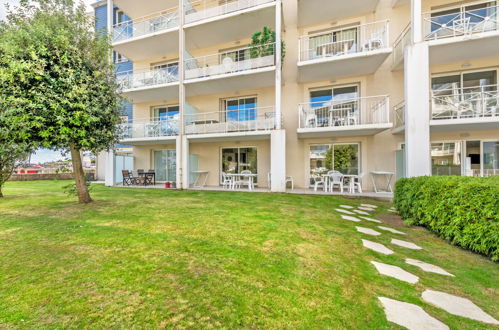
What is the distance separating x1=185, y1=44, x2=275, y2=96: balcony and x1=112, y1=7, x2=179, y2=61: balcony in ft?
5.82

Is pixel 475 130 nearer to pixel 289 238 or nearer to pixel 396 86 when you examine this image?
pixel 396 86

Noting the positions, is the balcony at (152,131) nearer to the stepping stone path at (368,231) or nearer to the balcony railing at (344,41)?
the balcony railing at (344,41)

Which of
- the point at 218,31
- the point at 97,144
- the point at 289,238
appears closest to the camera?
the point at 289,238

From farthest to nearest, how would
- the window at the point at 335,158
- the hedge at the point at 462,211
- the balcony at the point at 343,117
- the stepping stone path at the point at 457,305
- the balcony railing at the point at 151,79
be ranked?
the balcony railing at the point at 151,79 < the window at the point at 335,158 < the balcony at the point at 343,117 < the hedge at the point at 462,211 < the stepping stone path at the point at 457,305

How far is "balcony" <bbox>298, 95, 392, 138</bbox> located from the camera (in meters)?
8.62

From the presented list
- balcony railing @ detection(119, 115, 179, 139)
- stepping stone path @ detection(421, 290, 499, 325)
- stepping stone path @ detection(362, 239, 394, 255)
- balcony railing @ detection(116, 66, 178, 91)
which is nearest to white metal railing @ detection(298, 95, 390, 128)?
stepping stone path @ detection(362, 239, 394, 255)

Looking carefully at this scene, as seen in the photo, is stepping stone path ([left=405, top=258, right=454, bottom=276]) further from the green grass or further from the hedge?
the hedge

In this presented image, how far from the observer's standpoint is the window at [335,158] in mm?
9906

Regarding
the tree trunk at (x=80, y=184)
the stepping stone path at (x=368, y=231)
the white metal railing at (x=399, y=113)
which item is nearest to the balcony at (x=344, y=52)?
the white metal railing at (x=399, y=113)

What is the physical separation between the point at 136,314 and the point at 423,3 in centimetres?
1344

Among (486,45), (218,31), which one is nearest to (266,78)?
(218,31)

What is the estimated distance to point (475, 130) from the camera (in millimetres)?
8102

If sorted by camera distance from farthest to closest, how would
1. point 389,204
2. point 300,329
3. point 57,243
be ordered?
point 389,204, point 57,243, point 300,329

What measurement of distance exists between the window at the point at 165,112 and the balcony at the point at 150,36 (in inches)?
125
